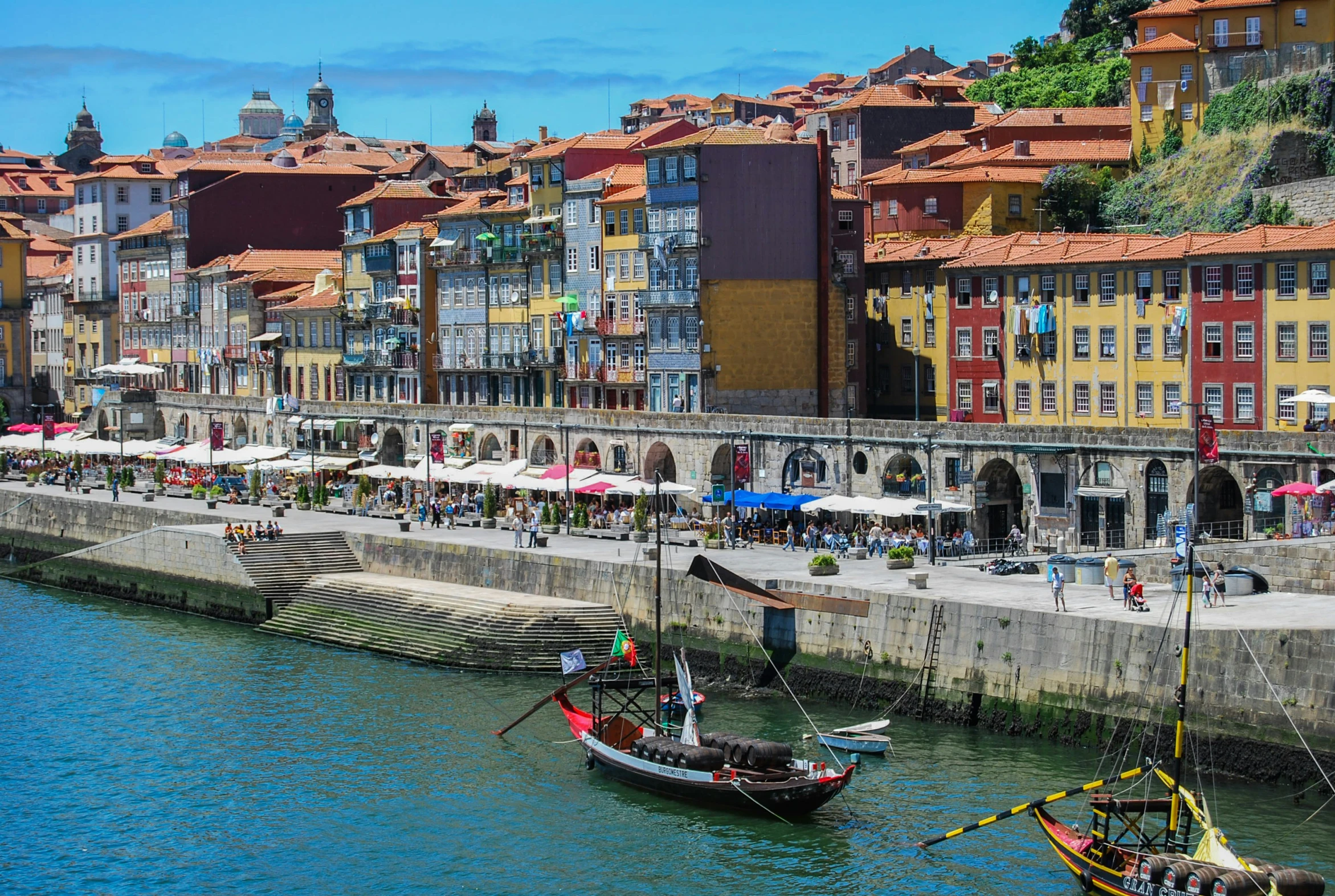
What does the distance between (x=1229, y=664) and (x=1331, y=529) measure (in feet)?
45.1

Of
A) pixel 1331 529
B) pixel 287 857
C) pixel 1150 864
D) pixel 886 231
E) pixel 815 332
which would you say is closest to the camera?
pixel 1150 864

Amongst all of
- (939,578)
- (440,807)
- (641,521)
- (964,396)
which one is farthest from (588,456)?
(440,807)

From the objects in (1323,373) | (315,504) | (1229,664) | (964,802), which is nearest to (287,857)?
(964,802)

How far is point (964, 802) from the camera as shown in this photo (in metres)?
42.4

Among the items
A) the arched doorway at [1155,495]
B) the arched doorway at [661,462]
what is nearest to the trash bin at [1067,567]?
the arched doorway at [1155,495]

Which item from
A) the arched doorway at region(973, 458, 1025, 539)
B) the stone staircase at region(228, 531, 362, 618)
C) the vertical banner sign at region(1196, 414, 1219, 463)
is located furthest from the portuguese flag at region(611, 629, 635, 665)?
the stone staircase at region(228, 531, 362, 618)

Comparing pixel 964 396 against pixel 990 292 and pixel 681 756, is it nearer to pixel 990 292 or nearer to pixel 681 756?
pixel 990 292

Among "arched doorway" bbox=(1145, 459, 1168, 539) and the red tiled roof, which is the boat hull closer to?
"arched doorway" bbox=(1145, 459, 1168, 539)

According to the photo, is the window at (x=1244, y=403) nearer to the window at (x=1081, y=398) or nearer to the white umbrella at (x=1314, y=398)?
the white umbrella at (x=1314, y=398)

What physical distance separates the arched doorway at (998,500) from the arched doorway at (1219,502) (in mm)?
7121

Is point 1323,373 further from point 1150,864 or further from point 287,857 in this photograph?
A: point 287,857

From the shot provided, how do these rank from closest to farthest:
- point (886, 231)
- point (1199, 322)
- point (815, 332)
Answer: point (1199, 322) < point (815, 332) < point (886, 231)

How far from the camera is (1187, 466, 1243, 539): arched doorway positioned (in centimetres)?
6034

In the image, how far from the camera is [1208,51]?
9562 cm
